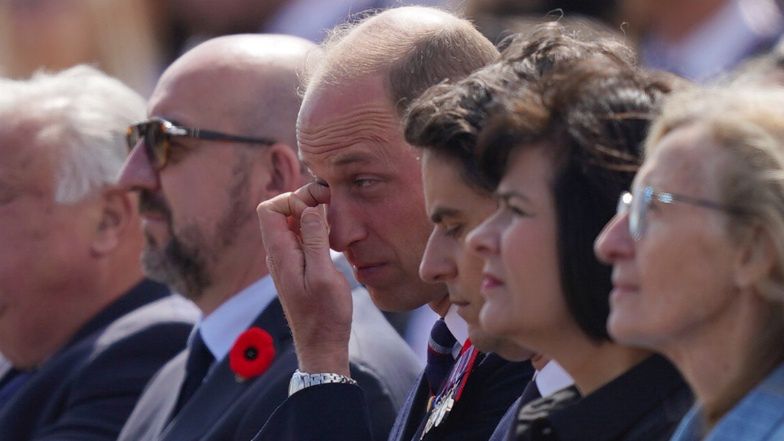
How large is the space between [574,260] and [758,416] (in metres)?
0.42

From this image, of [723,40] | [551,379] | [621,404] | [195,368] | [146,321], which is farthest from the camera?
[146,321]

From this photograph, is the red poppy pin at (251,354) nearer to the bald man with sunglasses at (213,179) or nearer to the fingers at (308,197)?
the bald man with sunglasses at (213,179)

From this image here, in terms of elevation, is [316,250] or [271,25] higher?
[316,250]

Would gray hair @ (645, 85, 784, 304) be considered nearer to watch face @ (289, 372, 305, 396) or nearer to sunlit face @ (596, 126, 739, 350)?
sunlit face @ (596, 126, 739, 350)

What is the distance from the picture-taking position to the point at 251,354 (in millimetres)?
3838

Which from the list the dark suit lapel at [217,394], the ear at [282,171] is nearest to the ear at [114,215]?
the ear at [282,171]

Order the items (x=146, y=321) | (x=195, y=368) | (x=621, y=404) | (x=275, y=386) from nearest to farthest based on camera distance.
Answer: (x=621, y=404) < (x=275, y=386) < (x=195, y=368) < (x=146, y=321)

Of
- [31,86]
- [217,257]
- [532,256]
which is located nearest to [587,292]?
[532,256]

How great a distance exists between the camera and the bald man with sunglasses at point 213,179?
166 inches

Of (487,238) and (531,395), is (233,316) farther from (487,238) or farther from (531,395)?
(487,238)

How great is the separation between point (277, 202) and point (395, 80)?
0.43 meters

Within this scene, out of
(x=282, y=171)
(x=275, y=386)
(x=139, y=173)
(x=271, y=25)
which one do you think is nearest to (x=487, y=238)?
(x=275, y=386)

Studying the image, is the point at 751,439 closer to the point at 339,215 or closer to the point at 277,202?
the point at 339,215

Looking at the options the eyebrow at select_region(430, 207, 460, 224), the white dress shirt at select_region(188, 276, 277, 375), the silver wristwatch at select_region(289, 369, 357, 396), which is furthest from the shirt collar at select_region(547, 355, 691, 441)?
the white dress shirt at select_region(188, 276, 277, 375)
